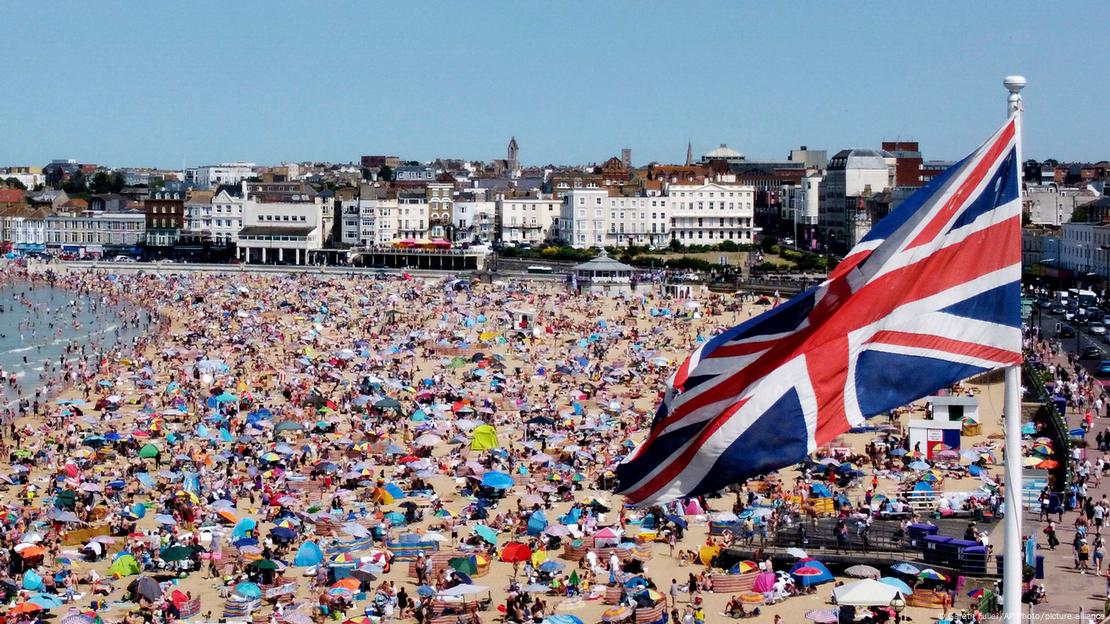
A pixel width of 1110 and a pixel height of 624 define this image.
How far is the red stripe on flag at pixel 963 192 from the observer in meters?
5.73

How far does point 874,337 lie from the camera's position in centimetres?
604

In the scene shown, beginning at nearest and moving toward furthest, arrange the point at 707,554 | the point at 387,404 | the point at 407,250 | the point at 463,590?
the point at 463,590 < the point at 707,554 < the point at 387,404 < the point at 407,250

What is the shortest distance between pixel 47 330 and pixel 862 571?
152 ft

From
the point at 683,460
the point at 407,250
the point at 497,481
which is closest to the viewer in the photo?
the point at 683,460

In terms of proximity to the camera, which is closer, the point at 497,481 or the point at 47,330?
the point at 497,481

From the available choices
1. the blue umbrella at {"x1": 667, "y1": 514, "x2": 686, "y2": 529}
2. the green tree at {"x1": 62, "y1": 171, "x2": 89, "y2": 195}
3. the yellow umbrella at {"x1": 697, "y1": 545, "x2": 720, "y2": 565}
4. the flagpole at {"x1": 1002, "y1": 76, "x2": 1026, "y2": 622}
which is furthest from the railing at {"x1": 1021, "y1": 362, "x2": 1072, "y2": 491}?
the green tree at {"x1": 62, "y1": 171, "x2": 89, "y2": 195}

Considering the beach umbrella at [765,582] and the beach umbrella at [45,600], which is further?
the beach umbrella at [45,600]

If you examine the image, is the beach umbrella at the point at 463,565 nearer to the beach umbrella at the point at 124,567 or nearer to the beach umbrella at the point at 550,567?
the beach umbrella at the point at 550,567

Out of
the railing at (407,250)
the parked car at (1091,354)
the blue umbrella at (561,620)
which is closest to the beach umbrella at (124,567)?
the blue umbrella at (561,620)

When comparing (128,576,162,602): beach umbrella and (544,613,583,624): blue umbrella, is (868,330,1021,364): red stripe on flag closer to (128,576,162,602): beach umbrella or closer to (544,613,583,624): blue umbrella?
(544,613,583,624): blue umbrella

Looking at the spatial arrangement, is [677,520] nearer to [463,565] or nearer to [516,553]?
[516,553]

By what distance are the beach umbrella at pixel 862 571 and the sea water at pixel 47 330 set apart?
26677mm

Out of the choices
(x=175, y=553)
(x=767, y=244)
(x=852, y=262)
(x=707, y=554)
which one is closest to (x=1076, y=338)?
(x=707, y=554)

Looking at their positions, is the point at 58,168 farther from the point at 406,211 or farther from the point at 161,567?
the point at 161,567
